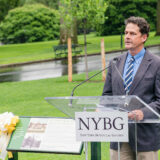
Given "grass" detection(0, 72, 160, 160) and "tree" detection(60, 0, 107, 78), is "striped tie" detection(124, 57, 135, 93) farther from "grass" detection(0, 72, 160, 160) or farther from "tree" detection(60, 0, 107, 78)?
"tree" detection(60, 0, 107, 78)

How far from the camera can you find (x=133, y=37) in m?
3.54

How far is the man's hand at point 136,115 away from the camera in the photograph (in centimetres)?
319

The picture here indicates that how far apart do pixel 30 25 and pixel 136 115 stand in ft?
156

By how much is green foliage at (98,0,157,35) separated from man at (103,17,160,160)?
153 feet

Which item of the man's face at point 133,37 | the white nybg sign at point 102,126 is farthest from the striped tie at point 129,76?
the white nybg sign at point 102,126

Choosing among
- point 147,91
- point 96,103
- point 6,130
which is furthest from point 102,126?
point 6,130

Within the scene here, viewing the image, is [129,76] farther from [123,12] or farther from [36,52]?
[123,12]

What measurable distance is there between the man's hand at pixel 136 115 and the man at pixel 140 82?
0.16m

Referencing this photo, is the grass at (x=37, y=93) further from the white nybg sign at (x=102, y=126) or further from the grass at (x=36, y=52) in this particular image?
the grass at (x=36, y=52)

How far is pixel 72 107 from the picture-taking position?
3389 millimetres

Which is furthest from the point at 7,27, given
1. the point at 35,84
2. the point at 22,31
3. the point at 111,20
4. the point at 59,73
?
the point at 35,84

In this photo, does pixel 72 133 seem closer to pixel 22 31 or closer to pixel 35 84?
pixel 35 84

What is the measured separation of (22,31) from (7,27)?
193 cm

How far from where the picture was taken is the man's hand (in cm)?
319
